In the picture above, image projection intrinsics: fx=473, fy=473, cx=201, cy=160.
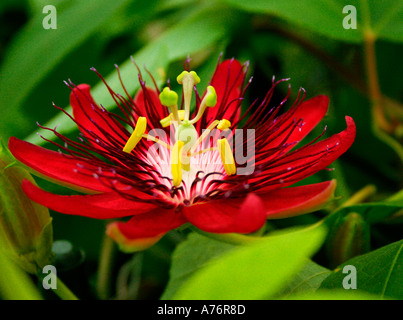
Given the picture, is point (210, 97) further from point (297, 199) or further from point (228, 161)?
point (297, 199)

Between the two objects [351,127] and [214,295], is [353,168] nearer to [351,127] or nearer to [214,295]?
[351,127]

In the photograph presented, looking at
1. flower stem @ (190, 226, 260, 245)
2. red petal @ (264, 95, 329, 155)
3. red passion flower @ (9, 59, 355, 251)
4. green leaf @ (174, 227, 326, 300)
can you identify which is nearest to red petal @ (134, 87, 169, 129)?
red passion flower @ (9, 59, 355, 251)

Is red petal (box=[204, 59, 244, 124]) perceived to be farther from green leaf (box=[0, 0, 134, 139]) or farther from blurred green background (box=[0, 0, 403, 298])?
green leaf (box=[0, 0, 134, 139])

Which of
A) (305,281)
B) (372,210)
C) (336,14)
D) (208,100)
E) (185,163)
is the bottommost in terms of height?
(305,281)

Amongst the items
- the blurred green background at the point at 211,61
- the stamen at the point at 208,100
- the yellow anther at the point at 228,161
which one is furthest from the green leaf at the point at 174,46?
the yellow anther at the point at 228,161

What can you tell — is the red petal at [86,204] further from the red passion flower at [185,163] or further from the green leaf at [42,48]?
the green leaf at [42,48]

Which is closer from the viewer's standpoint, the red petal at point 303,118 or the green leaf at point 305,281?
the green leaf at point 305,281

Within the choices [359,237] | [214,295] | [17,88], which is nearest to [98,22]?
[17,88]

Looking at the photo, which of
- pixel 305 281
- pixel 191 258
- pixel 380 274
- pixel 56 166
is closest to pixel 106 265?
pixel 191 258
